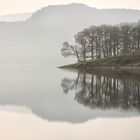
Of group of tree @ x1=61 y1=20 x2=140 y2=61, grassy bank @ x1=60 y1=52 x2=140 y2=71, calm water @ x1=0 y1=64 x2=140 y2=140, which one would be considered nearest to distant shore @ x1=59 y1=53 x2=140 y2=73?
grassy bank @ x1=60 y1=52 x2=140 y2=71

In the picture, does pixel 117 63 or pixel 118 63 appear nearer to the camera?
pixel 118 63


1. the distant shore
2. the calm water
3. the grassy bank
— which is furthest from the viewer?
the grassy bank

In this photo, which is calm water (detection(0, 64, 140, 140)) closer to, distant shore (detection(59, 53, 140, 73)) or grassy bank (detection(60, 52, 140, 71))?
distant shore (detection(59, 53, 140, 73))

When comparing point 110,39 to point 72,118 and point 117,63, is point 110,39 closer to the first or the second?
point 117,63

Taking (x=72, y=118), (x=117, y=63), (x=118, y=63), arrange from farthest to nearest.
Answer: (x=117, y=63) < (x=118, y=63) < (x=72, y=118)

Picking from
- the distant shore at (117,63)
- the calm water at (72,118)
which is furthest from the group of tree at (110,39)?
the calm water at (72,118)

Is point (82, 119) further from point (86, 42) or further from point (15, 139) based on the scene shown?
point (86, 42)

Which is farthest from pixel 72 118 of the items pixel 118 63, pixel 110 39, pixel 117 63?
pixel 110 39

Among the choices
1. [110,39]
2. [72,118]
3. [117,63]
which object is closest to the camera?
[72,118]

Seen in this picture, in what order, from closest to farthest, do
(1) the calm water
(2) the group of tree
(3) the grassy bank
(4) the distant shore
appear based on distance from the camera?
(1) the calm water
(4) the distant shore
(3) the grassy bank
(2) the group of tree

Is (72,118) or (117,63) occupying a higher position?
(72,118)

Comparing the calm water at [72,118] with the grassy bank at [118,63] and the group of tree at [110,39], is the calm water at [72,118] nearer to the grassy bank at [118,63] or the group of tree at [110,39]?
the grassy bank at [118,63]

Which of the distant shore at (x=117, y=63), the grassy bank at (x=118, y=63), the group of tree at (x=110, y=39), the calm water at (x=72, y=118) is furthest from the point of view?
the group of tree at (x=110, y=39)

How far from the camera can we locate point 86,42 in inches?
7028
